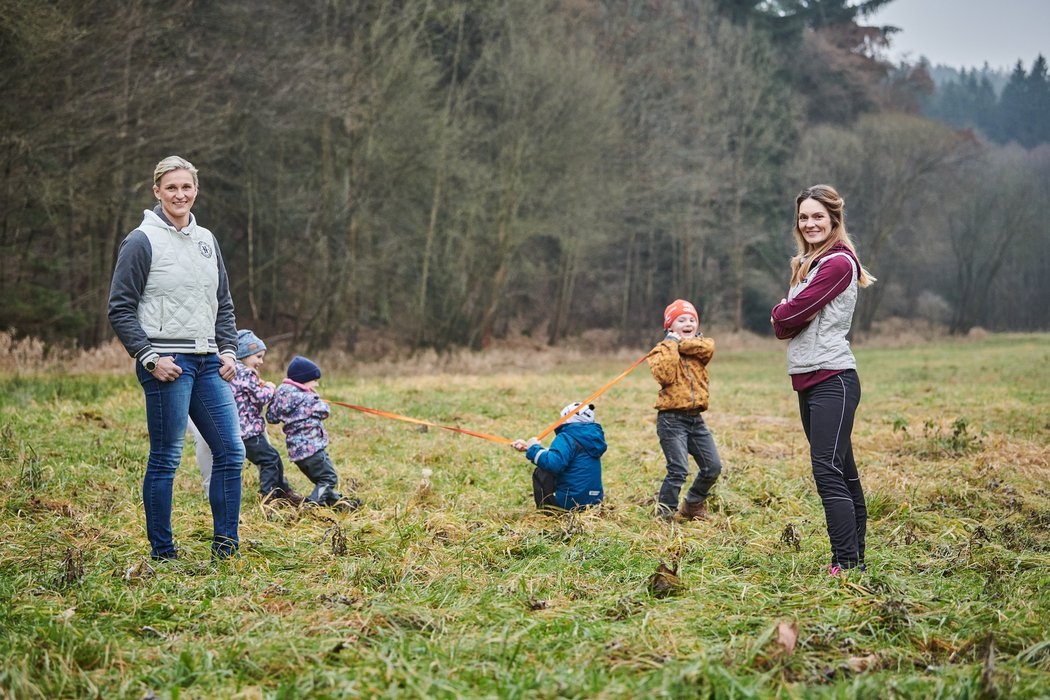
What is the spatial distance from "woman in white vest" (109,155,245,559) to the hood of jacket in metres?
2.22

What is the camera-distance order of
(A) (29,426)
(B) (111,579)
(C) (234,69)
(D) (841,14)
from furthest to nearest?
1. (D) (841,14)
2. (C) (234,69)
3. (A) (29,426)
4. (B) (111,579)

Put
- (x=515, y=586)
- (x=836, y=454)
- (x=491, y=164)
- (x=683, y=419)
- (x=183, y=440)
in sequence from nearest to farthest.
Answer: (x=515, y=586) < (x=836, y=454) < (x=183, y=440) < (x=683, y=419) < (x=491, y=164)

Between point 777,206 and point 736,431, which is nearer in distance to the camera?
point 736,431

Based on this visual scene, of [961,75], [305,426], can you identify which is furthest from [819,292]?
[961,75]

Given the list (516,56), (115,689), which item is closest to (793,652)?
(115,689)

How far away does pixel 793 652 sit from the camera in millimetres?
3172

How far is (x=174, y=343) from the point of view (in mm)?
4387

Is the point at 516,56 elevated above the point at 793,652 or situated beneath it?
elevated above

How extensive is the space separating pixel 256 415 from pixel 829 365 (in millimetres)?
4084

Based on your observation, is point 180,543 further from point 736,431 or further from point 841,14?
point 841,14

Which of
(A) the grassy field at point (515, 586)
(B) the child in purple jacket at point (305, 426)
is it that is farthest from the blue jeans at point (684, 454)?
(B) the child in purple jacket at point (305, 426)

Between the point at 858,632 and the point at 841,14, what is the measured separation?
4825 cm

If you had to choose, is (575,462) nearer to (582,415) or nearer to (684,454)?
(582,415)

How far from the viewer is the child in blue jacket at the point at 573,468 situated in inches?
230
